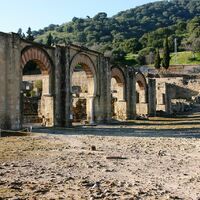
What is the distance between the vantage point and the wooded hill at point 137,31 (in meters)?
77.6

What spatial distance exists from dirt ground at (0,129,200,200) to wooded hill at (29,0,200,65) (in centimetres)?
4164

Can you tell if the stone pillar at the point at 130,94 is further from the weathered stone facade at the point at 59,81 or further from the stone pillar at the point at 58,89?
the stone pillar at the point at 58,89

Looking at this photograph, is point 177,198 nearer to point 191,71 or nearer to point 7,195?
point 7,195

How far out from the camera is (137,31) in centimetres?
11381

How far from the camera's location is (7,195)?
17.7 feet

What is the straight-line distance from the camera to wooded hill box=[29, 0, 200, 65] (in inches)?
3056

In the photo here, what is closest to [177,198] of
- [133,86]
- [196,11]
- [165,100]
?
Answer: [133,86]

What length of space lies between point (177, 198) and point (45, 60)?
1616 centimetres

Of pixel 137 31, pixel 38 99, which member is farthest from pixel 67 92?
pixel 137 31

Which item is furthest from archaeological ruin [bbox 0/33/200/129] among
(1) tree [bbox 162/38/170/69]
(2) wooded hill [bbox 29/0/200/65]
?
(1) tree [bbox 162/38/170/69]

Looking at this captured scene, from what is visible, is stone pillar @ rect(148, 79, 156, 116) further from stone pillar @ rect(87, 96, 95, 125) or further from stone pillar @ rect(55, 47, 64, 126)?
stone pillar @ rect(55, 47, 64, 126)

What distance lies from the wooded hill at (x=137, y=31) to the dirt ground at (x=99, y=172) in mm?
41638

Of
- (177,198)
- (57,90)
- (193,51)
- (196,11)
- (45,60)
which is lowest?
(177,198)

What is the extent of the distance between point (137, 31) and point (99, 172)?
357 feet
